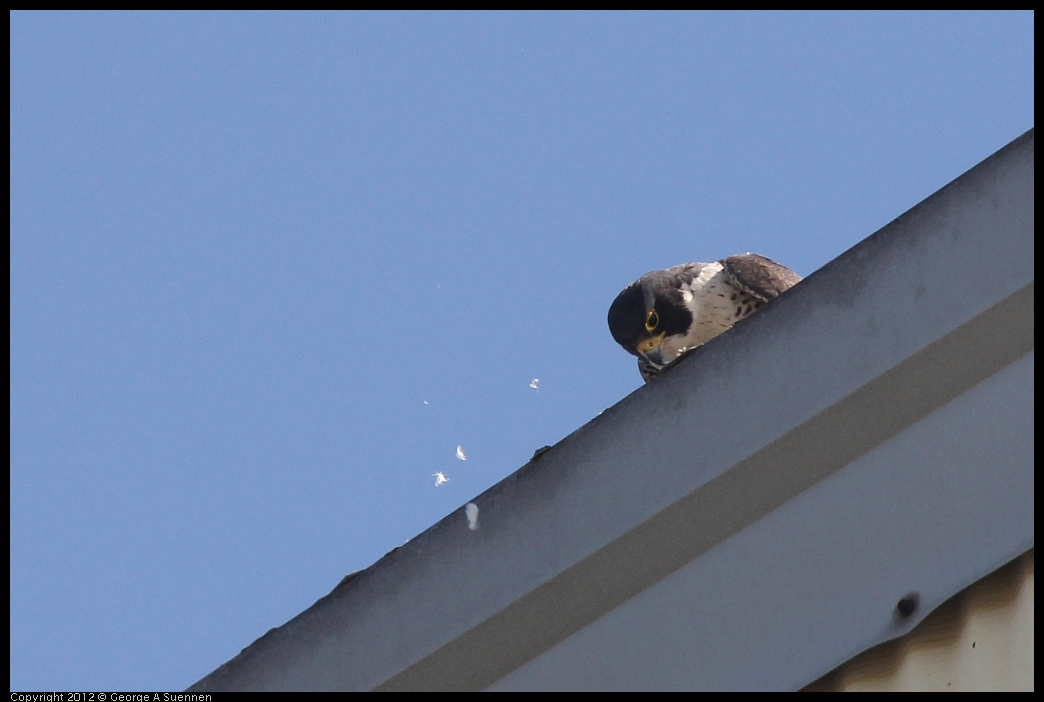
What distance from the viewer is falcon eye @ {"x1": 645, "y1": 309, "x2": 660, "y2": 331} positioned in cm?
543

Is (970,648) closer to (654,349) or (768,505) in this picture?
(768,505)

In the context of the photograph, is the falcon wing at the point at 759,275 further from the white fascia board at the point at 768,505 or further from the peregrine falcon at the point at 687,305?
the white fascia board at the point at 768,505

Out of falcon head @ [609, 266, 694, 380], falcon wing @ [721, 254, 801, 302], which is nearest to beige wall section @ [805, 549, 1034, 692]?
falcon wing @ [721, 254, 801, 302]

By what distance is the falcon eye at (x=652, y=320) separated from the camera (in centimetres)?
543

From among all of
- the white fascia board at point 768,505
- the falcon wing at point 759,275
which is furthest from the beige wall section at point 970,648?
the falcon wing at point 759,275

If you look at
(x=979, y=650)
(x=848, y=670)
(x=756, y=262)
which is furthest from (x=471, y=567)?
(x=756, y=262)

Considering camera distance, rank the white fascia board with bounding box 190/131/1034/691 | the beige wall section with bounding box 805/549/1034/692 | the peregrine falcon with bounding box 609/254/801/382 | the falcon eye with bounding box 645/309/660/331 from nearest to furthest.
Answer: the beige wall section with bounding box 805/549/1034/692, the white fascia board with bounding box 190/131/1034/691, the peregrine falcon with bounding box 609/254/801/382, the falcon eye with bounding box 645/309/660/331

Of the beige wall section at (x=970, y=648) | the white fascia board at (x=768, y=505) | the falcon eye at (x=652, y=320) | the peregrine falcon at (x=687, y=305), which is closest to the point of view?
the beige wall section at (x=970, y=648)

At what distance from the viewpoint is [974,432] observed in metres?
2.54

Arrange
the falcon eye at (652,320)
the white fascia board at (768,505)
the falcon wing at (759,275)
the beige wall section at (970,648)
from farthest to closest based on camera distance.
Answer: the falcon eye at (652,320) → the falcon wing at (759,275) → the white fascia board at (768,505) → the beige wall section at (970,648)

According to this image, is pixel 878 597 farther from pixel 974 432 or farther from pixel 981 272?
pixel 981 272

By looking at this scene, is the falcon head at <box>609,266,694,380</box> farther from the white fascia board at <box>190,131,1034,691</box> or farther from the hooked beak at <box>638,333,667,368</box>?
the white fascia board at <box>190,131,1034,691</box>

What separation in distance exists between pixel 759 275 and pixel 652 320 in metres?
0.41

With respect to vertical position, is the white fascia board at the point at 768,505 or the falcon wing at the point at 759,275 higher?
the falcon wing at the point at 759,275
